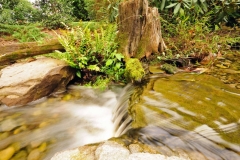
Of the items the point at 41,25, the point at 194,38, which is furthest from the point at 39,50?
the point at 41,25

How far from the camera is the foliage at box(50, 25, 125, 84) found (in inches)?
155

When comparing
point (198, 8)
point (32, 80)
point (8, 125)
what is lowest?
point (8, 125)

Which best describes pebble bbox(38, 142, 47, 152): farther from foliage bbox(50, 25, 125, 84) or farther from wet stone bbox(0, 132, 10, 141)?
foliage bbox(50, 25, 125, 84)

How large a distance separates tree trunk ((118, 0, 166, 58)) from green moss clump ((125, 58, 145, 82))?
42cm

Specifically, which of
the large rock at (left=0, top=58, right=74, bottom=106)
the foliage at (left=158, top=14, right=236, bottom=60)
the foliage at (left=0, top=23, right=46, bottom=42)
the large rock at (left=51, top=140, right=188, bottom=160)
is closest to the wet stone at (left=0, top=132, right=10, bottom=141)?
the large rock at (left=0, top=58, right=74, bottom=106)

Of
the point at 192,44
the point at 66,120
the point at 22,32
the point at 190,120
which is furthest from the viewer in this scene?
the point at 22,32

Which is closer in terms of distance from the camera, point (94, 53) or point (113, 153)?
point (113, 153)

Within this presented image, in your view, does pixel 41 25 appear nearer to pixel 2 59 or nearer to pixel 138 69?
pixel 2 59

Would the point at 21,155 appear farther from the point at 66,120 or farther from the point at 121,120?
the point at 121,120

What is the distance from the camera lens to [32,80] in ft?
11.7

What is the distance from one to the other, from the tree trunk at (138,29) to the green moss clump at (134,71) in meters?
0.42

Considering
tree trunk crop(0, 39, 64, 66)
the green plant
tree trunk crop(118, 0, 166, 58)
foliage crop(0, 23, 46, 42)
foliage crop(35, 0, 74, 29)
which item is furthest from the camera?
foliage crop(35, 0, 74, 29)

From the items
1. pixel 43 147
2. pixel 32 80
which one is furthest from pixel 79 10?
pixel 43 147

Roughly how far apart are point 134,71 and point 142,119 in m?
1.47
